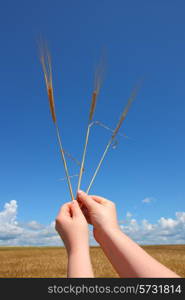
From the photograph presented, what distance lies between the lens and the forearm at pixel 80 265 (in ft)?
6.03

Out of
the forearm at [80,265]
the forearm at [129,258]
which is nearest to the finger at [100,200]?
the forearm at [129,258]

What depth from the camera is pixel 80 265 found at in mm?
1875

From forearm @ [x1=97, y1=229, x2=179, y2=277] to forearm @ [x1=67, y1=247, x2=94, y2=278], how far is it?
0.16 metres

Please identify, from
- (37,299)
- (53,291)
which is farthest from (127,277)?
(37,299)

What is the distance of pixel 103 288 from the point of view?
6.23 feet

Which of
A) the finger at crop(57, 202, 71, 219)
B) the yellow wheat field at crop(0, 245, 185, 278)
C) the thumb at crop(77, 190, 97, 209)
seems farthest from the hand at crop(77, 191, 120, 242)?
the yellow wheat field at crop(0, 245, 185, 278)

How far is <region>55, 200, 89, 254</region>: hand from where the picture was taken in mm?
2102

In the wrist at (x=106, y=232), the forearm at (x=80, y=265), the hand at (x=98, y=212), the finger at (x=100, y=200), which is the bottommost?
the forearm at (x=80, y=265)

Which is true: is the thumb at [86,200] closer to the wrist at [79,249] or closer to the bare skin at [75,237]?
the bare skin at [75,237]

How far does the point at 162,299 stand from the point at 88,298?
0.46 meters

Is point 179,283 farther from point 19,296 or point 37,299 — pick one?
point 19,296

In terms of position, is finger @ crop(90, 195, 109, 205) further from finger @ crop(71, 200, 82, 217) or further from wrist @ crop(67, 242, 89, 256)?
wrist @ crop(67, 242, 89, 256)

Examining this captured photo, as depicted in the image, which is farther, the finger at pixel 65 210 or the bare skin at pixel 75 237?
the finger at pixel 65 210

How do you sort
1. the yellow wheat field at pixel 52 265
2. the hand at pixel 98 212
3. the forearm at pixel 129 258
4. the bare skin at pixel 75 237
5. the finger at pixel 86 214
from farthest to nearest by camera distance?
the yellow wheat field at pixel 52 265
the finger at pixel 86 214
the hand at pixel 98 212
the bare skin at pixel 75 237
the forearm at pixel 129 258
